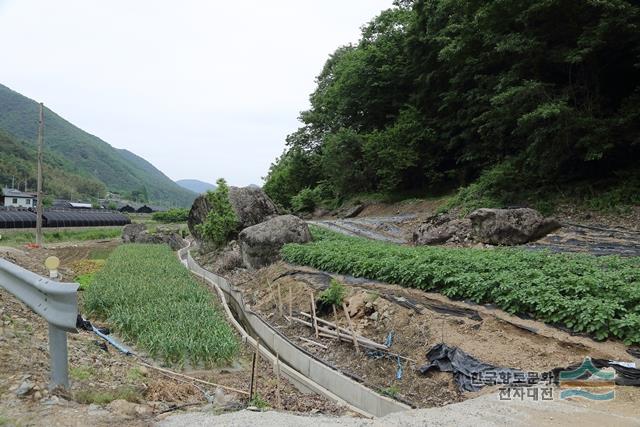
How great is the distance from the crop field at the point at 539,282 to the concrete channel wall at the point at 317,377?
2.39 m

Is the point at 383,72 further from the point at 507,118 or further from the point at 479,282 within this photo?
the point at 479,282

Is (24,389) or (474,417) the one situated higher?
(24,389)

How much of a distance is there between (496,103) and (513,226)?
5.66 m

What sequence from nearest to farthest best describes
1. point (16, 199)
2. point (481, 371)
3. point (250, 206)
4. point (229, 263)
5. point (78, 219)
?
1. point (481, 371)
2. point (229, 263)
3. point (250, 206)
4. point (78, 219)
5. point (16, 199)

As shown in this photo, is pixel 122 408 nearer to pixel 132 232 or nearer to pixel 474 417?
pixel 474 417

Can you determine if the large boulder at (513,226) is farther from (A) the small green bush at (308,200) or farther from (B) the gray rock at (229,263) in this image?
(A) the small green bush at (308,200)

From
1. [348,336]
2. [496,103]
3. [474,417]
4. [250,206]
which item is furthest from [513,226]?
[250,206]

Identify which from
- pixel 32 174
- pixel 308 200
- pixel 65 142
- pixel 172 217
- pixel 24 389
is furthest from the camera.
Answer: pixel 65 142

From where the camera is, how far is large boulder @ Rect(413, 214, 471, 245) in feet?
46.8

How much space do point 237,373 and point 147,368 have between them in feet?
4.53

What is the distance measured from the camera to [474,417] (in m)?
3.71

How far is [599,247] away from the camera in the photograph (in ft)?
34.7

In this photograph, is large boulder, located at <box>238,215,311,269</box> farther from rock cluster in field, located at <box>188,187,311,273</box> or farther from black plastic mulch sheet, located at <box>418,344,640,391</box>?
Result: black plastic mulch sheet, located at <box>418,344,640,391</box>

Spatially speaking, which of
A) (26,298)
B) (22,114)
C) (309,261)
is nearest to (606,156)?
(309,261)
